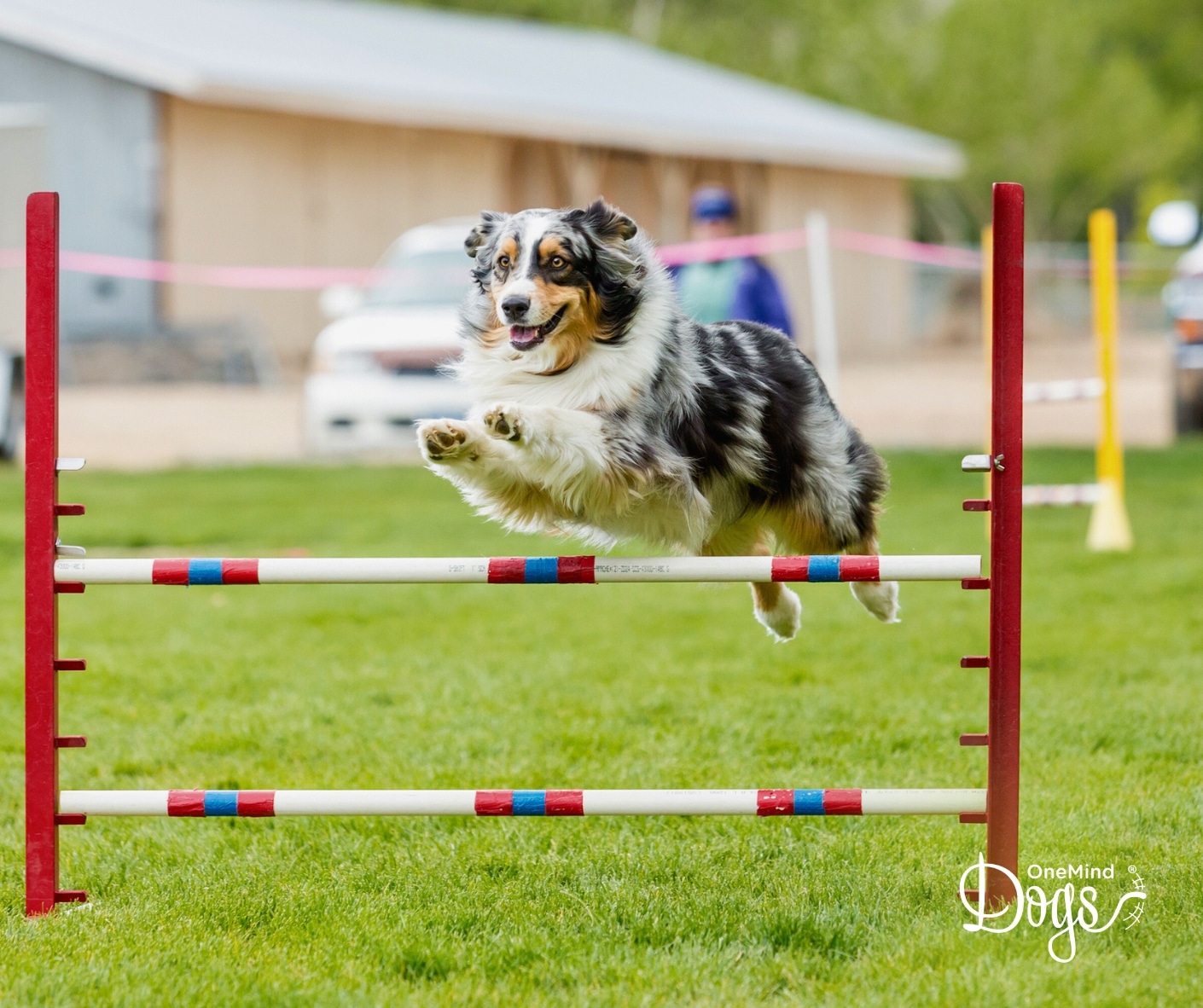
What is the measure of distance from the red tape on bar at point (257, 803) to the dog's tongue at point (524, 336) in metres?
1.13

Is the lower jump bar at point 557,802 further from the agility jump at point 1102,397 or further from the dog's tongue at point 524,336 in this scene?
the agility jump at point 1102,397

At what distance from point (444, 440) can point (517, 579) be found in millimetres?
341

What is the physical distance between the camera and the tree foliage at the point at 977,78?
39562mm

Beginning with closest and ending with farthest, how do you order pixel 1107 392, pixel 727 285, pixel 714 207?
1. pixel 1107 392
2. pixel 727 285
3. pixel 714 207

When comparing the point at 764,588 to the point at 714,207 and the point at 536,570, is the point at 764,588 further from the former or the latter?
the point at 714,207

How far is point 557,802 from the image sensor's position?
11.4 ft

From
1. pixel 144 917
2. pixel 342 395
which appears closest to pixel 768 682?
pixel 144 917

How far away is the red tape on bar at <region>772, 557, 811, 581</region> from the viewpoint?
340 centimetres

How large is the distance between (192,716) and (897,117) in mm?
36708

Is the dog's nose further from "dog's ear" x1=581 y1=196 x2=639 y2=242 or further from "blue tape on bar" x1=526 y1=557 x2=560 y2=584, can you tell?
"blue tape on bar" x1=526 y1=557 x2=560 y2=584

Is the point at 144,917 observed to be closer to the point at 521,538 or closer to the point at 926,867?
the point at 926,867

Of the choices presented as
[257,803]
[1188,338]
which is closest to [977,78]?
[1188,338]

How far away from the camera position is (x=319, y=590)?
27.0ft

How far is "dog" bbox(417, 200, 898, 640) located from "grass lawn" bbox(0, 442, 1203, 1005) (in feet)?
2.88
